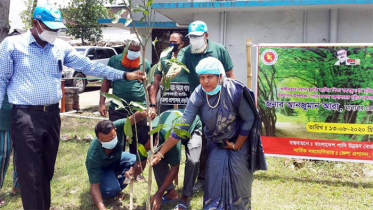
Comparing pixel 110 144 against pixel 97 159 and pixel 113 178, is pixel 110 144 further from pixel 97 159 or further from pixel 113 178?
pixel 113 178

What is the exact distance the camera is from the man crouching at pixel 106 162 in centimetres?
388

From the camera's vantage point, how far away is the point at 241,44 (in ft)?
24.8

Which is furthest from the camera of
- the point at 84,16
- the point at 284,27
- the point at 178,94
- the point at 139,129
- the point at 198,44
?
the point at 84,16

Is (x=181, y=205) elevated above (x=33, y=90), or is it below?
below

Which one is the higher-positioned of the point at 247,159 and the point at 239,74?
the point at 239,74

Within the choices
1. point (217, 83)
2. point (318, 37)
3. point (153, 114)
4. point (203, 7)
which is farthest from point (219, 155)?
Result: point (318, 37)

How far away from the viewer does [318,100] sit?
4980 mm

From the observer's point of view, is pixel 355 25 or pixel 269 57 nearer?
pixel 269 57

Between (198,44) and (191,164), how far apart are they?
4.35 ft

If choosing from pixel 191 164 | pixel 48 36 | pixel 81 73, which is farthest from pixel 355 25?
pixel 81 73

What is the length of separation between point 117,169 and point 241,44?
3996 millimetres

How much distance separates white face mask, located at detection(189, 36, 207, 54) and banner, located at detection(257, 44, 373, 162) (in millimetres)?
1000

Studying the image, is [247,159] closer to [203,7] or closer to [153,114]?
[153,114]

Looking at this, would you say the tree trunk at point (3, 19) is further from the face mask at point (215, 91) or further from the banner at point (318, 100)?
the face mask at point (215, 91)
